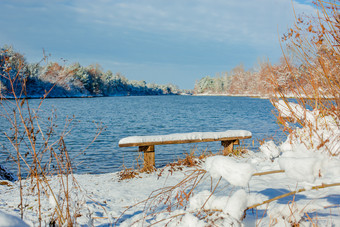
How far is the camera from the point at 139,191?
4547mm

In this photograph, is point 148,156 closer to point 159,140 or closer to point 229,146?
point 159,140

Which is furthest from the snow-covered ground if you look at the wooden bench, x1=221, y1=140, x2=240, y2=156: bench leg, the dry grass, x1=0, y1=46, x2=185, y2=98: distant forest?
x1=0, y1=46, x2=185, y2=98: distant forest

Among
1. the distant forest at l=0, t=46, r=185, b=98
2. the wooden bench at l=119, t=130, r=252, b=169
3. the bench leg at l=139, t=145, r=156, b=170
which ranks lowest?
the bench leg at l=139, t=145, r=156, b=170

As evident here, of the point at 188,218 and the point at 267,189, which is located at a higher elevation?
the point at 188,218

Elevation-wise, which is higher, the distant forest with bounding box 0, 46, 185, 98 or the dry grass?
the distant forest with bounding box 0, 46, 185, 98

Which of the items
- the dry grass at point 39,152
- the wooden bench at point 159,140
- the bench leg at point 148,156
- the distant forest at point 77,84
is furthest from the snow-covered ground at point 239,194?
the distant forest at point 77,84

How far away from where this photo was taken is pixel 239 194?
169 cm

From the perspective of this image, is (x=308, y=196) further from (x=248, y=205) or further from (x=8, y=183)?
(x=8, y=183)

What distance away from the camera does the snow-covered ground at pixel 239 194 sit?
1507mm

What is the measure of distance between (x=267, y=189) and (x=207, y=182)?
50.5 inches

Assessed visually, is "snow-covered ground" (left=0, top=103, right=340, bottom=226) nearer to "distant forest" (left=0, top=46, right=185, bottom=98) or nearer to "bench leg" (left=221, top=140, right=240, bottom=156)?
"bench leg" (left=221, top=140, right=240, bottom=156)

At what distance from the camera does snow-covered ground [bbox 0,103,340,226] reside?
4.94 ft

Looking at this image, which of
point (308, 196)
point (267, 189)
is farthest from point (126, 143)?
point (308, 196)

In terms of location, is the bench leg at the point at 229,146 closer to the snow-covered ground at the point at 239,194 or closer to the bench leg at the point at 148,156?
the snow-covered ground at the point at 239,194
